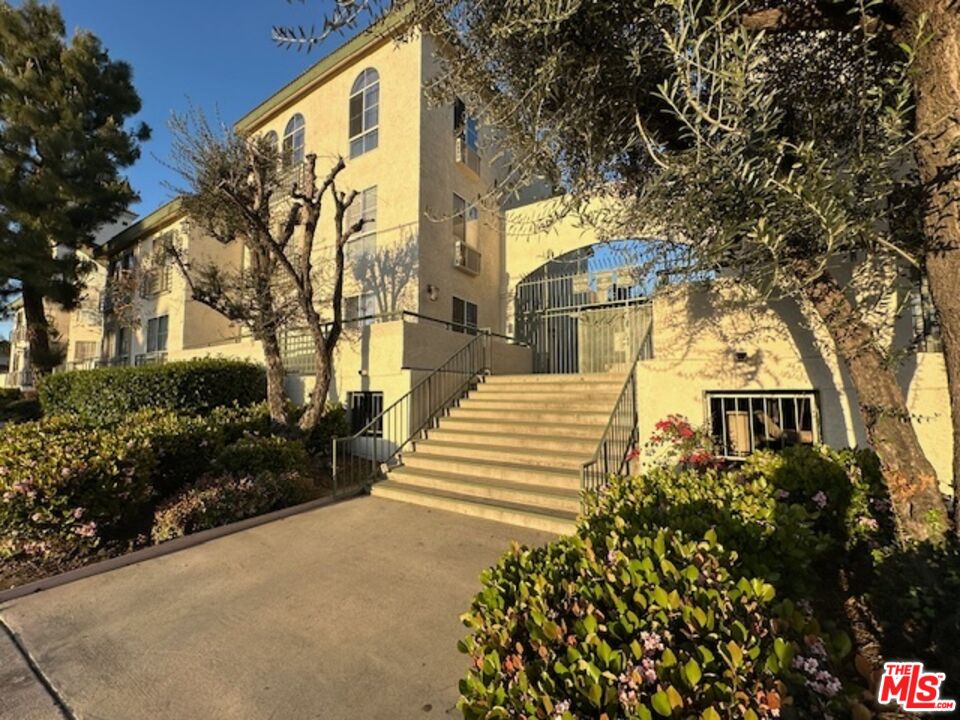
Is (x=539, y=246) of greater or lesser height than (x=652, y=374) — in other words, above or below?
above

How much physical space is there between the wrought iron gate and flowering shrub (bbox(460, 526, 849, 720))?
664 centimetres

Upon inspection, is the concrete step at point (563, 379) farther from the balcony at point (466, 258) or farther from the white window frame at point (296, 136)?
the white window frame at point (296, 136)

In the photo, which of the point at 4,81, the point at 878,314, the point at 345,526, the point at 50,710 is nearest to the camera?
the point at 50,710

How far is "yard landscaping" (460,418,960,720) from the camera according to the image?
1.48m

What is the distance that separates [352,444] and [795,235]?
26.5 ft

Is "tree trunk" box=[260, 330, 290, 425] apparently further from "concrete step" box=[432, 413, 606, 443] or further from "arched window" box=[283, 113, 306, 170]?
"arched window" box=[283, 113, 306, 170]

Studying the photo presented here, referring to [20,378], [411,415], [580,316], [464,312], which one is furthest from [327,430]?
[20,378]

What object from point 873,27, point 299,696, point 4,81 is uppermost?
point 4,81

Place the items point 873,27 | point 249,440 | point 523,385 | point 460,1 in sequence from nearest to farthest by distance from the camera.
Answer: point 873,27, point 460,1, point 249,440, point 523,385

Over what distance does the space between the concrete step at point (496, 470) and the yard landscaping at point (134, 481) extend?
1700mm

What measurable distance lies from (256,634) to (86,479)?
3130mm

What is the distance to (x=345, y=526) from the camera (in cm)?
530

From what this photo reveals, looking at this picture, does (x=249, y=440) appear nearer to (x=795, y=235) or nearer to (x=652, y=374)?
(x=652, y=374)

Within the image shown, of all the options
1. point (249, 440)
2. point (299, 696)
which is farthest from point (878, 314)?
point (249, 440)
